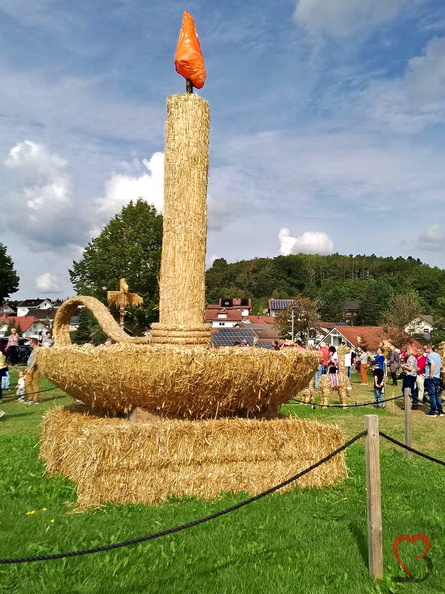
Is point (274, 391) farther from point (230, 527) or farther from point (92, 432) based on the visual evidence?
point (92, 432)

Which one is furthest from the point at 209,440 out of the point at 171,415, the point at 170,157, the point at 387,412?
the point at 387,412

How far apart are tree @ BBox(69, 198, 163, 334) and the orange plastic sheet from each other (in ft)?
88.8

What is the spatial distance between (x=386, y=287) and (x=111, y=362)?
10261 cm

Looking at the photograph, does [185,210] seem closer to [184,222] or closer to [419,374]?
[184,222]

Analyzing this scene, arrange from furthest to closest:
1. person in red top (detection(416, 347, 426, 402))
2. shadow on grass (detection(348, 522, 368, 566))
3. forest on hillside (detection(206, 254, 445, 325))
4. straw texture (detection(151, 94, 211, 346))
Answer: forest on hillside (detection(206, 254, 445, 325)) → person in red top (detection(416, 347, 426, 402)) → straw texture (detection(151, 94, 211, 346)) → shadow on grass (detection(348, 522, 368, 566))

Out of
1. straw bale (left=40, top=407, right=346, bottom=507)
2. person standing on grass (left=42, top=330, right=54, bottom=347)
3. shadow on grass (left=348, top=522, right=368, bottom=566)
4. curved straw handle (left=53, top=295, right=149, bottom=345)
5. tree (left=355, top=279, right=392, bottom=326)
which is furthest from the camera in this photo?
tree (left=355, top=279, right=392, bottom=326)

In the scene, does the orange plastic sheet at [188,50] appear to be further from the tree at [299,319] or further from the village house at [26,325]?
the village house at [26,325]

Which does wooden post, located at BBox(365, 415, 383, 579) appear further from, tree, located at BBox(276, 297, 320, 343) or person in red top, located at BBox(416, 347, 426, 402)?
tree, located at BBox(276, 297, 320, 343)

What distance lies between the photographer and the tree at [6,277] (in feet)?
148

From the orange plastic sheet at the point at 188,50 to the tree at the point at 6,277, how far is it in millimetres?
43384

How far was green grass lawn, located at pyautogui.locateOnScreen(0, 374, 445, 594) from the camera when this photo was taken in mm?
3336

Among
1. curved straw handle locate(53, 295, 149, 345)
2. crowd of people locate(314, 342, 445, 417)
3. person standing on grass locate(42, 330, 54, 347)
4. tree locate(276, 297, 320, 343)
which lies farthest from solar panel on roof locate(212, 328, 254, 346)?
tree locate(276, 297, 320, 343)

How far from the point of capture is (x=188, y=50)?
587 cm

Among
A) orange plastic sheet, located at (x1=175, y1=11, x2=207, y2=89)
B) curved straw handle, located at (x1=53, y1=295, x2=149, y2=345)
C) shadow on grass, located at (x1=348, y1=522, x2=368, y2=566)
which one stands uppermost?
orange plastic sheet, located at (x1=175, y1=11, x2=207, y2=89)
